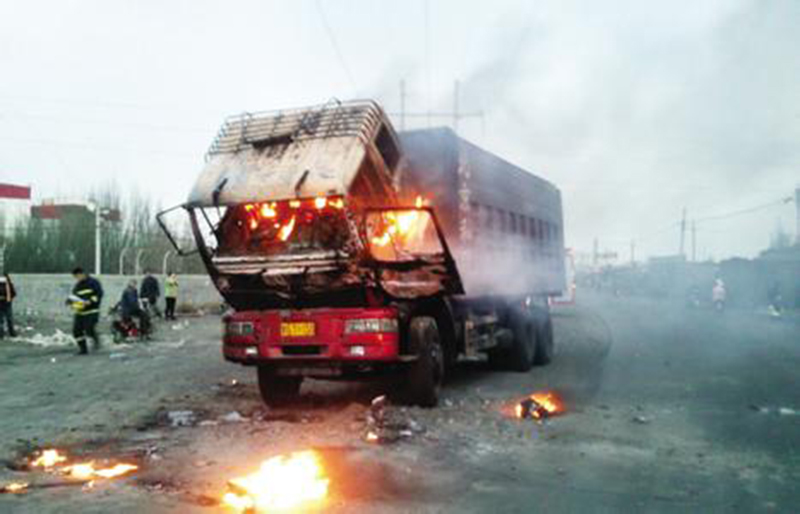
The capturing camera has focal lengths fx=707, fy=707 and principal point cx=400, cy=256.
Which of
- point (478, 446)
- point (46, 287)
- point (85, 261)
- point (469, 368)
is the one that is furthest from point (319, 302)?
point (85, 261)

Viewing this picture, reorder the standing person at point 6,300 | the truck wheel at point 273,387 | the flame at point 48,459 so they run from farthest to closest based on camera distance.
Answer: the standing person at point 6,300
the truck wheel at point 273,387
the flame at point 48,459

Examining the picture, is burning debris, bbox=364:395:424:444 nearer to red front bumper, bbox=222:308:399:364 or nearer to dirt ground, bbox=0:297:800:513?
dirt ground, bbox=0:297:800:513

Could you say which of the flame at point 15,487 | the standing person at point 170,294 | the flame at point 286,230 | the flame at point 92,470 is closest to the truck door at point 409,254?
the flame at point 286,230

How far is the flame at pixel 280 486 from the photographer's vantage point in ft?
13.7

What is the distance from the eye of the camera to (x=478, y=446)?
5.61m

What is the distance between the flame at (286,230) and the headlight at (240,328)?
3.04ft

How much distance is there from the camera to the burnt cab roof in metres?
6.78

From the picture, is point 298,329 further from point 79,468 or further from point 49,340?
point 49,340

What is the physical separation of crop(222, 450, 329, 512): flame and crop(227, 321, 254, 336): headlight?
2129mm

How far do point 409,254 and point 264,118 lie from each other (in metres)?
2.13

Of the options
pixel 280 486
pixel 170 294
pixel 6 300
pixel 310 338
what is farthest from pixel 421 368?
pixel 170 294

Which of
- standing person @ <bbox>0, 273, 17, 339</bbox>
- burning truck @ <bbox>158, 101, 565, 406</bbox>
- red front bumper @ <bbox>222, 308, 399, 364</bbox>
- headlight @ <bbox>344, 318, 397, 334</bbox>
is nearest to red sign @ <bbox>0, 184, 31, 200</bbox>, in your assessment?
standing person @ <bbox>0, 273, 17, 339</bbox>

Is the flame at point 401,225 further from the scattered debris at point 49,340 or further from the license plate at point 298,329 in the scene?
the scattered debris at point 49,340

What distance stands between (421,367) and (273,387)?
1719 millimetres
